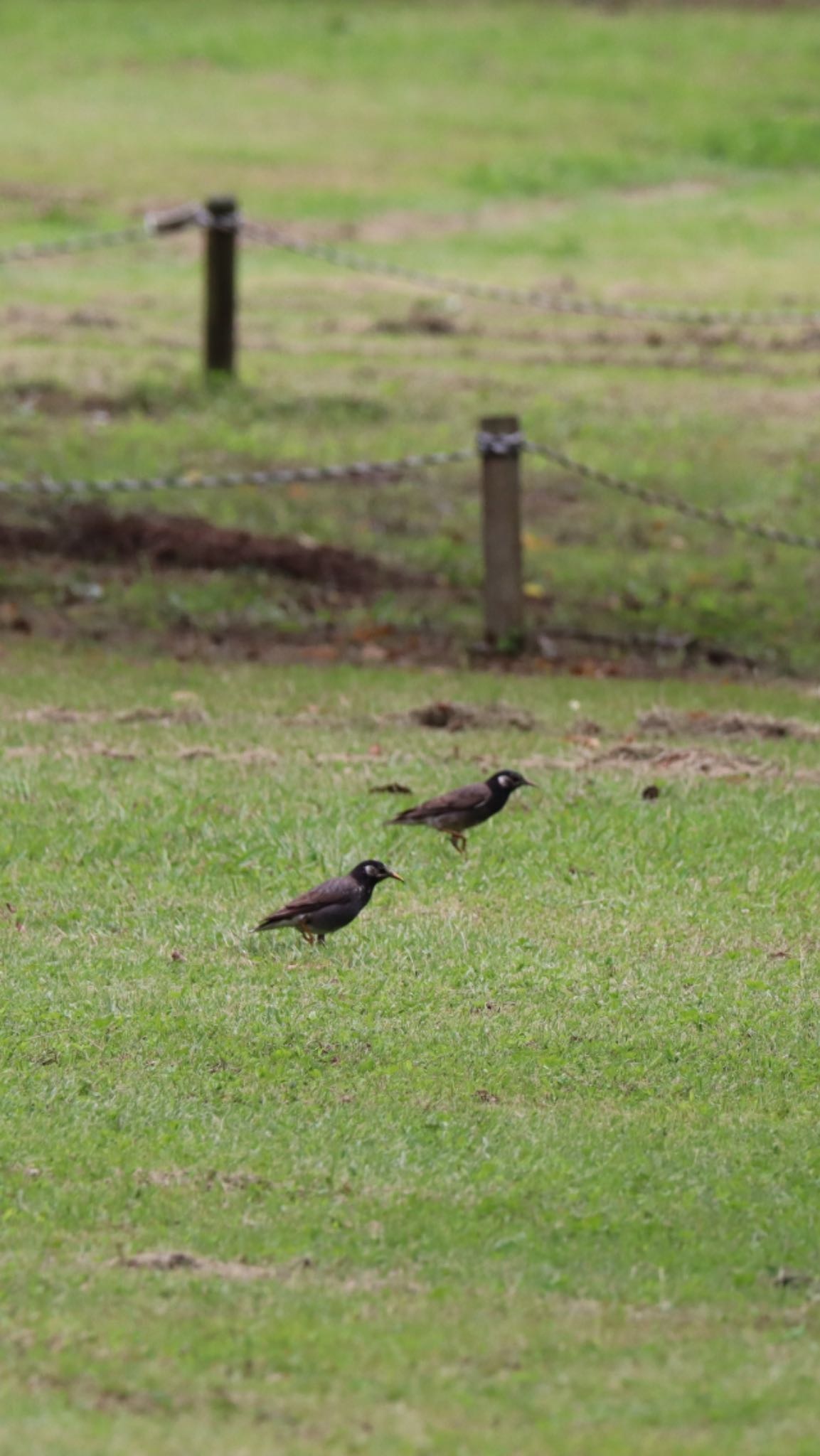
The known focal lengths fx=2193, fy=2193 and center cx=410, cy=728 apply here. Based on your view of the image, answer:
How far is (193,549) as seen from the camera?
1314 cm

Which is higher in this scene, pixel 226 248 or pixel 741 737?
pixel 226 248

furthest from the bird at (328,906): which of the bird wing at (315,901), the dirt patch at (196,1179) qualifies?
the dirt patch at (196,1179)

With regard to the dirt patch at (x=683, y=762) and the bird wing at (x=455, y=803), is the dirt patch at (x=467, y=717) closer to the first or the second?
the dirt patch at (x=683, y=762)

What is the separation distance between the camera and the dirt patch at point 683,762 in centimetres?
941

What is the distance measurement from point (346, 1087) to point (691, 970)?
1482 mm

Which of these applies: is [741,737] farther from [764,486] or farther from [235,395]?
[235,395]

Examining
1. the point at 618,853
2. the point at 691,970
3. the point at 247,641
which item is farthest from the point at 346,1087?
the point at 247,641

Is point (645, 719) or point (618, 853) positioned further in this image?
point (645, 719)

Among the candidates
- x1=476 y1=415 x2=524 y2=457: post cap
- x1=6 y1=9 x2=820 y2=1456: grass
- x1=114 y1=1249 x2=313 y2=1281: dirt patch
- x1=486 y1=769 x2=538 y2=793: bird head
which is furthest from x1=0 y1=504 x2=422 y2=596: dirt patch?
x1=114 y1=1249 x2=313 y2=1281: dirt patch

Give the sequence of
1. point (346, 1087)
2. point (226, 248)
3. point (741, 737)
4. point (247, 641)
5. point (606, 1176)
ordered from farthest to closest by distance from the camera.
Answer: point (226, 248), point (247, 641), point (741, 737), point (346, 1087), point (606, 1176)

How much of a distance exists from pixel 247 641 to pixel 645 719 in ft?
8.92

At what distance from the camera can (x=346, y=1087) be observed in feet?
20.2

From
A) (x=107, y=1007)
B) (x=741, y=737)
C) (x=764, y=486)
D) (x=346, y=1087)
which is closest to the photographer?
(x=346, y=1087)

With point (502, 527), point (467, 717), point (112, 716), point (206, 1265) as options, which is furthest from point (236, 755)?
point (206, 1265)
